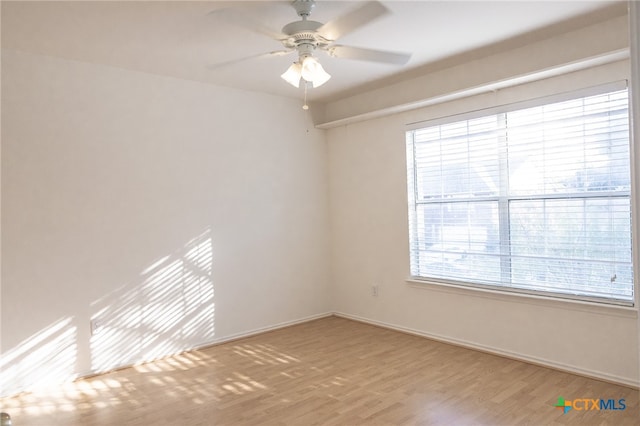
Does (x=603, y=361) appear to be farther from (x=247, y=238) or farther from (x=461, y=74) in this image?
(x=247, y=238)

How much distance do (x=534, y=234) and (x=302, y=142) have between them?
2734 millimetres

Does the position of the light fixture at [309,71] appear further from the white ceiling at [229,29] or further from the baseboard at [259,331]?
the baseboard at [259,331]

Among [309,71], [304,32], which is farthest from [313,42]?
[309,71]

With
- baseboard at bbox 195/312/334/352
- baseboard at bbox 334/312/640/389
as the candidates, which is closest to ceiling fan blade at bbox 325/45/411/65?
baseboard at bbox 334/312/640/389

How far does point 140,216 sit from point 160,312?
91cm

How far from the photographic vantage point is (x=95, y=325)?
3.75 meters

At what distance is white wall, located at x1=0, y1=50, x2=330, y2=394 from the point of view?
344cm

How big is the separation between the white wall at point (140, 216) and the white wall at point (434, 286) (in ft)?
1.54

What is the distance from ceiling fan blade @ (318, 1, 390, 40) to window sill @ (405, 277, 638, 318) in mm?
2580

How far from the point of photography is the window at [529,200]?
10.6 feet

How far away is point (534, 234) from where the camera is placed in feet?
12.1

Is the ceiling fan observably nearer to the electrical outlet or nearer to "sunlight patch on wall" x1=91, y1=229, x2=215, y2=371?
"sunlight patch on wall" x1=91, y1=229, x2=215, y2=371

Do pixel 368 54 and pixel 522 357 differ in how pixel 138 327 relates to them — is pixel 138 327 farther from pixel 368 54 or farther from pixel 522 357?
pixel 522 357

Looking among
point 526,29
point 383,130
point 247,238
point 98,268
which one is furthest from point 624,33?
point 98,268
